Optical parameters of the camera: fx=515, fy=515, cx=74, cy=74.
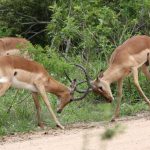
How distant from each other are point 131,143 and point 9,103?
197 inches

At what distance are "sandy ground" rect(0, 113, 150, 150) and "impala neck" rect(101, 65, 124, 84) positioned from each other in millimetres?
1162

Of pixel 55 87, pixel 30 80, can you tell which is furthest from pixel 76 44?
pixel 30 80

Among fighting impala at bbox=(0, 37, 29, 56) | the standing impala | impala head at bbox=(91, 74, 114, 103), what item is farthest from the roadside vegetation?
fighting impala at bbox=(0, 37, 29, 56)

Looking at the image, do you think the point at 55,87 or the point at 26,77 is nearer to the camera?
the point at 26,77

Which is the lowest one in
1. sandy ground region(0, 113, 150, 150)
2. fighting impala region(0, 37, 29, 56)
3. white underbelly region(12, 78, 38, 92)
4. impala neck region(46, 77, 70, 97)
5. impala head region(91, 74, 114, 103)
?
sandy ground region(0, 113, 150, 150)

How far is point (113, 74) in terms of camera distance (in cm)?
1025

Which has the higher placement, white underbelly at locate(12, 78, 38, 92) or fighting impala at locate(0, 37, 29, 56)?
fighting impala at locate(0, 37, 29, 56)

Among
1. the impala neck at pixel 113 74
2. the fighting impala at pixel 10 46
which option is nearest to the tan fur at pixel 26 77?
the impala neck at pixel 113 74

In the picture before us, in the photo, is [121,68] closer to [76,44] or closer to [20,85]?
[20,85]

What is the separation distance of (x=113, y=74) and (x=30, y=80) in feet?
6.23

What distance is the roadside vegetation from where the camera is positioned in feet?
33.2

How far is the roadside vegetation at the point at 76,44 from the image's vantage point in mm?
10125

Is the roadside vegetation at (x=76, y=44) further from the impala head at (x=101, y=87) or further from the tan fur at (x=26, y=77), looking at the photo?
the tan fur at (x=26, y=77)

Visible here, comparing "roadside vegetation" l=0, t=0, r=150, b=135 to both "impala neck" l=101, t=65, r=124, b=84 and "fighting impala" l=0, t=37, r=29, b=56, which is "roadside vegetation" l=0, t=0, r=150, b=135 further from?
"fighting impala" l=0, t=37, r=29, b=56
